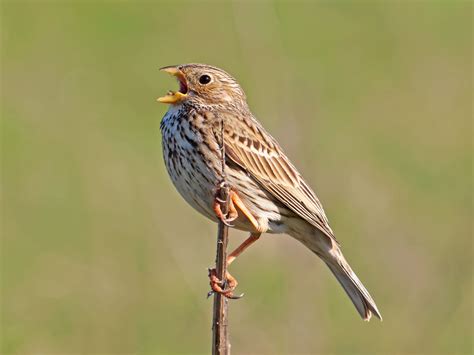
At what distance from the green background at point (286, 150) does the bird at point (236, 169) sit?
25.2 inches

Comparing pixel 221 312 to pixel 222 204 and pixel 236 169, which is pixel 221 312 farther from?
pixel 236 169

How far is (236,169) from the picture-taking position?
6730mm

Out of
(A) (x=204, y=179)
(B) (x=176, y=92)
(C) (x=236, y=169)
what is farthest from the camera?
(B) (x=176, y=92)

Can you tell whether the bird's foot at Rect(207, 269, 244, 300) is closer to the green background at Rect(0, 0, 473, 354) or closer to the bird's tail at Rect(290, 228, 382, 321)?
the bird's tail at Rect(290, 228, 382, 321)

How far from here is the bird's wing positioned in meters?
6.79

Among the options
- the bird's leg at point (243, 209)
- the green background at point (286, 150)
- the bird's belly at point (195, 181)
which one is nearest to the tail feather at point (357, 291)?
the green background at point (286, 150)

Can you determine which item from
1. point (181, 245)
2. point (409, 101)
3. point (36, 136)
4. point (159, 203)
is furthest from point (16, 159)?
point (409, 101)

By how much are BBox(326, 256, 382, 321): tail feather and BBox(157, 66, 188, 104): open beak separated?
1.39 metres

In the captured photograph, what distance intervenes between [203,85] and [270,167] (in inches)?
29.0

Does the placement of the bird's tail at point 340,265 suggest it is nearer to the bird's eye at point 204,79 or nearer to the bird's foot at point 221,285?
the bird's foot at point 221,285

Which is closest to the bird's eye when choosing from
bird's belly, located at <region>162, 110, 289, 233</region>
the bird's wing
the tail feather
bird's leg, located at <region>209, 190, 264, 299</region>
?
the bird's wing

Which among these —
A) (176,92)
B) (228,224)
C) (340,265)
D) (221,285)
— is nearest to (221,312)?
(221,285)

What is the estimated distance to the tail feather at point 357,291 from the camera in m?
7.05

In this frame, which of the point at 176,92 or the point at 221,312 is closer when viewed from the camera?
the point at 221,312
